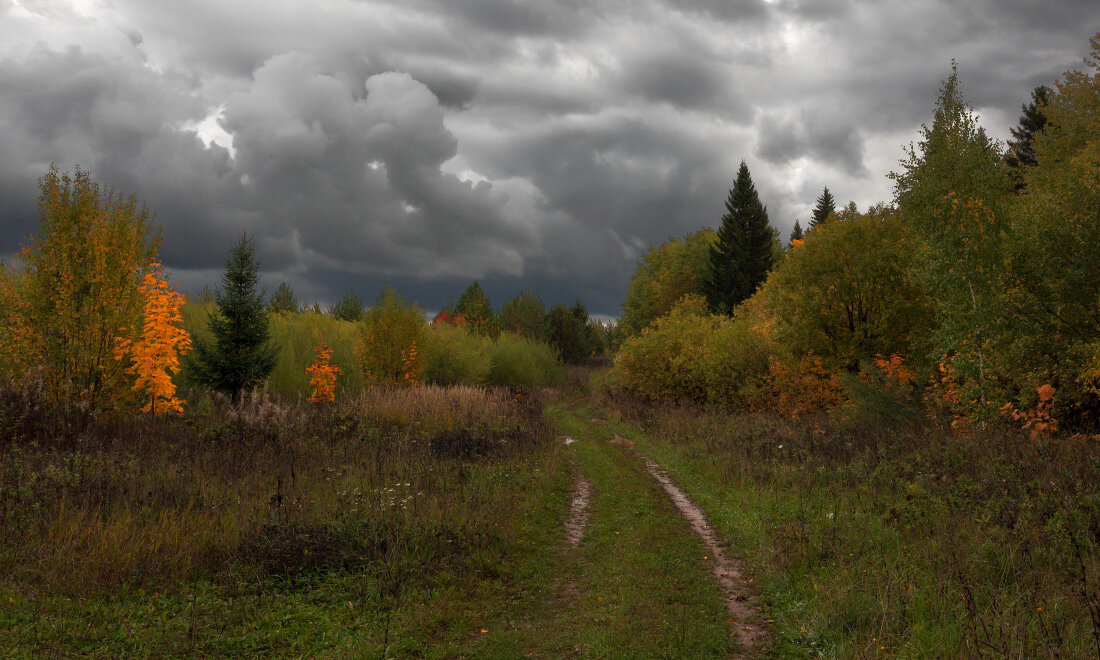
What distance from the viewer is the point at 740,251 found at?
183 ft

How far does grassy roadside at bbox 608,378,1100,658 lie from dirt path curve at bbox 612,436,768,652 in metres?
0.20

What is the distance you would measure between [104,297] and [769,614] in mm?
15972

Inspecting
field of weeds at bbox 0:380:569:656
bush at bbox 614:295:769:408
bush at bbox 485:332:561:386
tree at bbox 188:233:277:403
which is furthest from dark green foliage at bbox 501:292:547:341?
field of weeds at bbox 0:380:569:656

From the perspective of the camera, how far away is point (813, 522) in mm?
8562

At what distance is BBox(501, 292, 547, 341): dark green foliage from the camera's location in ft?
226

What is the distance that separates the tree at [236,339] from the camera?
69.7 ft

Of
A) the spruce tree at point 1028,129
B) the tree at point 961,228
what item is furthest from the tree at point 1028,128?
the tree at point 961,228

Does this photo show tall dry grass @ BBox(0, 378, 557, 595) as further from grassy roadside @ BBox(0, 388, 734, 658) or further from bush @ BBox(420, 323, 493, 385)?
bush @ BBox(420, 323, 493, 385)

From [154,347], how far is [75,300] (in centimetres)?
202

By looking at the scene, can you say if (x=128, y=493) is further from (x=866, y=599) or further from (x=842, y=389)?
(x=842, y=389)

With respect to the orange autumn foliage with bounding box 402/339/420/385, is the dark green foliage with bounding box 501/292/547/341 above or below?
above

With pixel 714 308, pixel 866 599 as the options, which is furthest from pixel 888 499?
pixel 714 308

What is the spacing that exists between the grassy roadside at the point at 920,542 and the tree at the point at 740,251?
142 feet

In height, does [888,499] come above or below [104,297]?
below
